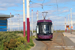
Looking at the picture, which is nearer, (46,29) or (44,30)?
(44,30)

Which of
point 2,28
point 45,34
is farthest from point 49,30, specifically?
point 2,28

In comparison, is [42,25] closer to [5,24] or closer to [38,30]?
[38,30]

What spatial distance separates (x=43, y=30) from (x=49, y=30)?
2.99 feet

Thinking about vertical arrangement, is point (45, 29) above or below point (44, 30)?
above

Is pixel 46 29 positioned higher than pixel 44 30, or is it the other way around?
pixel 46 29

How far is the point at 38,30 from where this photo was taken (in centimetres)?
2467

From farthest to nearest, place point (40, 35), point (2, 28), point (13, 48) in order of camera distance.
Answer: point (2, 28) < point (40, 35) < point (13, 48)

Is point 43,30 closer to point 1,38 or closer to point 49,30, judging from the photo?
point 49,30

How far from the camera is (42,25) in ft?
81.4

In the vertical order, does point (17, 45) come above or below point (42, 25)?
below

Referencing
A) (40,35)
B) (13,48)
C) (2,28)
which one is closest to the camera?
(13,48)

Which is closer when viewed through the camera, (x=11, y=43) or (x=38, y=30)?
(x=11, y=43)

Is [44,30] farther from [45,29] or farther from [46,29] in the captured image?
[46,29]

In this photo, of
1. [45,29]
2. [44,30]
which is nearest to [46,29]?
[45,29]
